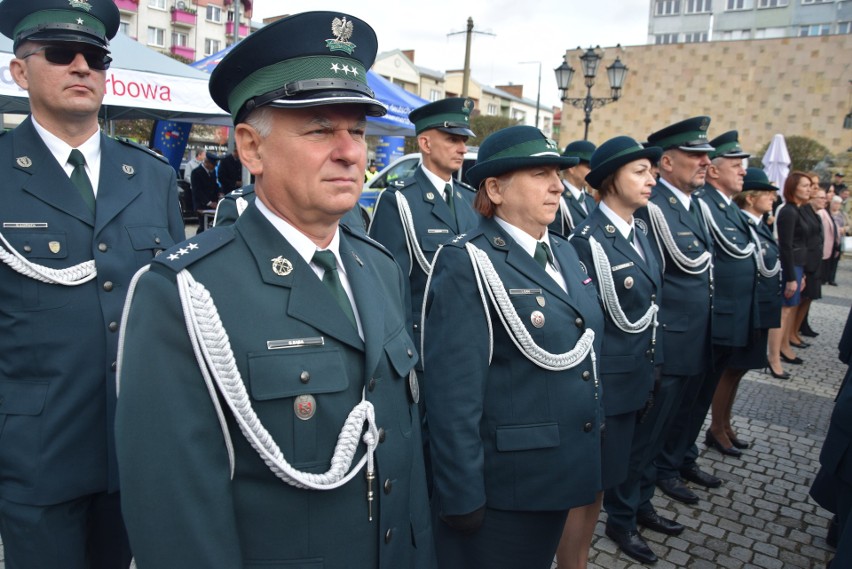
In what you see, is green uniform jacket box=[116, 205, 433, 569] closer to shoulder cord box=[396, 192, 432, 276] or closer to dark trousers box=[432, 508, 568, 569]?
dark trousers box=[432, 508, 568, 569]

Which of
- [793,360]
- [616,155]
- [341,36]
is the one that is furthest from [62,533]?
[793,360]

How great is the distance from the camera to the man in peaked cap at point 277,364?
1.27 m

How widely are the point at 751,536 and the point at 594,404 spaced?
7.24 ft

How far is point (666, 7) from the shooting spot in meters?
76.7

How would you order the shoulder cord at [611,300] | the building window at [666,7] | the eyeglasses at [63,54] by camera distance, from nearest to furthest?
the eyeglasses at [63,54] → the shoulder cord at [611,300] → the building window at [666,7]

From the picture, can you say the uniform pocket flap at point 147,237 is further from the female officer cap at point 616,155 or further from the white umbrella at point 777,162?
the white umbrella at point 777,162

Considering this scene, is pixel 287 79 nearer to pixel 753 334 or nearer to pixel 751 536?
pixel 751 536

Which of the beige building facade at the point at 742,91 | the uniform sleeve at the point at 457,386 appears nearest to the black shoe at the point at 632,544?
the uniform sleeve at the point at 457,386

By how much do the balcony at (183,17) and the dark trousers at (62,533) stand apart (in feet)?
189

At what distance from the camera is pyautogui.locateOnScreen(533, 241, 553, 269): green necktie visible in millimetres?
2637

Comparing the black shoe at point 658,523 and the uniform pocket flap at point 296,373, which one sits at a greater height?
the uniform pocket flap at point 296,373

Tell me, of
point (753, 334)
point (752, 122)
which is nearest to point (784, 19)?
point (752, 122)

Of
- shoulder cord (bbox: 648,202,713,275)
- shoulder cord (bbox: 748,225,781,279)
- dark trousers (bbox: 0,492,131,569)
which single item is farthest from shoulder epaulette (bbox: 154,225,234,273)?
shoulder cord (bbox: 748,225,781,279)

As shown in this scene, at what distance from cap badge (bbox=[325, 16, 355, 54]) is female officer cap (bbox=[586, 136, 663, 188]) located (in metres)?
2.14
